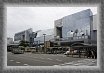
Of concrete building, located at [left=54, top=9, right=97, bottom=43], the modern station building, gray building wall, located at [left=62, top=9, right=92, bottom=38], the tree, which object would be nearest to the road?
the tree

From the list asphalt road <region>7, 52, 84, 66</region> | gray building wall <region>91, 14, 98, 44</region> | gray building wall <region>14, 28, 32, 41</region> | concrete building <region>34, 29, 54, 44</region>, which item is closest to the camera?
gray building wall <region>91, 14, 98, 44</region>

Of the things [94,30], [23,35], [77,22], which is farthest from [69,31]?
[23,35]

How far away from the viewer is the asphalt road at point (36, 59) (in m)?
5.81

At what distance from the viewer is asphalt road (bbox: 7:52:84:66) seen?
5811 mm

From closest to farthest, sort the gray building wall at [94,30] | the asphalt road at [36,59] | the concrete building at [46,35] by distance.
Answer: the gray building wall at [94,30], the asphalt road at [36,59], the concrete building at [46,35]

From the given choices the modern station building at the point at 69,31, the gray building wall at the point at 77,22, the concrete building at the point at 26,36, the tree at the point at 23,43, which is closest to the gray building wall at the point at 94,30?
the modern station building at the point at 69,31

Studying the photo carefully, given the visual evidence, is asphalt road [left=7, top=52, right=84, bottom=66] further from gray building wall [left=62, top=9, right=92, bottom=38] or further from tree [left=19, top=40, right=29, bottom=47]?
gray building wall [left=62, top=9, right=92, bottom=38]

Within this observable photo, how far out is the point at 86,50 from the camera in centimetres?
661

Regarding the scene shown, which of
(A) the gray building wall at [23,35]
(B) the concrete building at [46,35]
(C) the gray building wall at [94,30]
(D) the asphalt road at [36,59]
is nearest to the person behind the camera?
(C) the gray building wall at [94,30]

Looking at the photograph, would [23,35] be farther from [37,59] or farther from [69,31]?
[69,31]

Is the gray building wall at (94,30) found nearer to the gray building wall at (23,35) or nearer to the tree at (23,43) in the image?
the gray building wall at (23,35)

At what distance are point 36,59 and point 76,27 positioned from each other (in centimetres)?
166

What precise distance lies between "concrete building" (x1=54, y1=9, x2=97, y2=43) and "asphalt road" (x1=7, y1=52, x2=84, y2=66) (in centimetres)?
73

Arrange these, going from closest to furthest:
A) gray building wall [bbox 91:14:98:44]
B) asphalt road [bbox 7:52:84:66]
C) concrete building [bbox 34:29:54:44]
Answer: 1. gray building wall [bbox 91:14:98:44]
2. asphalt road [bbox 7:52:84:66]
3. concrete building [bbox 34:29:54:44]
